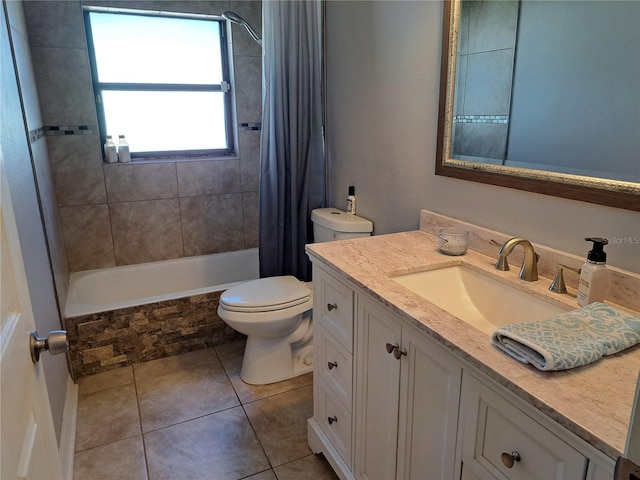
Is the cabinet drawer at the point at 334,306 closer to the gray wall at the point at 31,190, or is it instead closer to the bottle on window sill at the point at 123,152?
the gray wall at the point at 31,190

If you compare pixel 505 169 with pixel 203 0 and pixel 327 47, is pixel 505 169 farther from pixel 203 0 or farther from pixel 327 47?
pixel 203 0

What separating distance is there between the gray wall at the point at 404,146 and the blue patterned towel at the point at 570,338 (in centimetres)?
27

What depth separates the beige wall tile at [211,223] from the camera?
3.16m

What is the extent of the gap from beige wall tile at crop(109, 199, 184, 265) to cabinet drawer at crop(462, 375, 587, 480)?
8.25 feet

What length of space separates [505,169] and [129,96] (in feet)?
7.92

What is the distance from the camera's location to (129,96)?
2.93m

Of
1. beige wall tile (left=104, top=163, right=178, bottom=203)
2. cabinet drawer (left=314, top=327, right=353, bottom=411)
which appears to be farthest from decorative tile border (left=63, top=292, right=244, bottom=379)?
cabinet drawer (left=314, top=327, right=353, bottom=411)

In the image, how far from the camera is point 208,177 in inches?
123

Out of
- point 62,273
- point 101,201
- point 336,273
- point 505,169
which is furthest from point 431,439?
point 101,201

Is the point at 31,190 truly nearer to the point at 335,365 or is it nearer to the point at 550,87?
the point at 335,365

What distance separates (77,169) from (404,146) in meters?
2.01

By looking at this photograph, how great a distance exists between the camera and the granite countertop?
0.76m

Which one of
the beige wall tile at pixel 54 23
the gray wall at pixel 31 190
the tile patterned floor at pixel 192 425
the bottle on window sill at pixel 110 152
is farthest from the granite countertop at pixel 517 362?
the beige wall tile at pixel 54 23

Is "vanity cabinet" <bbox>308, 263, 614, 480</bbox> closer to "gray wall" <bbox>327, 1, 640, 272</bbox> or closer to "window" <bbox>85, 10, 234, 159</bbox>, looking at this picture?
"gray wall" <bbox>327, 1, 640, 272</bbox>
